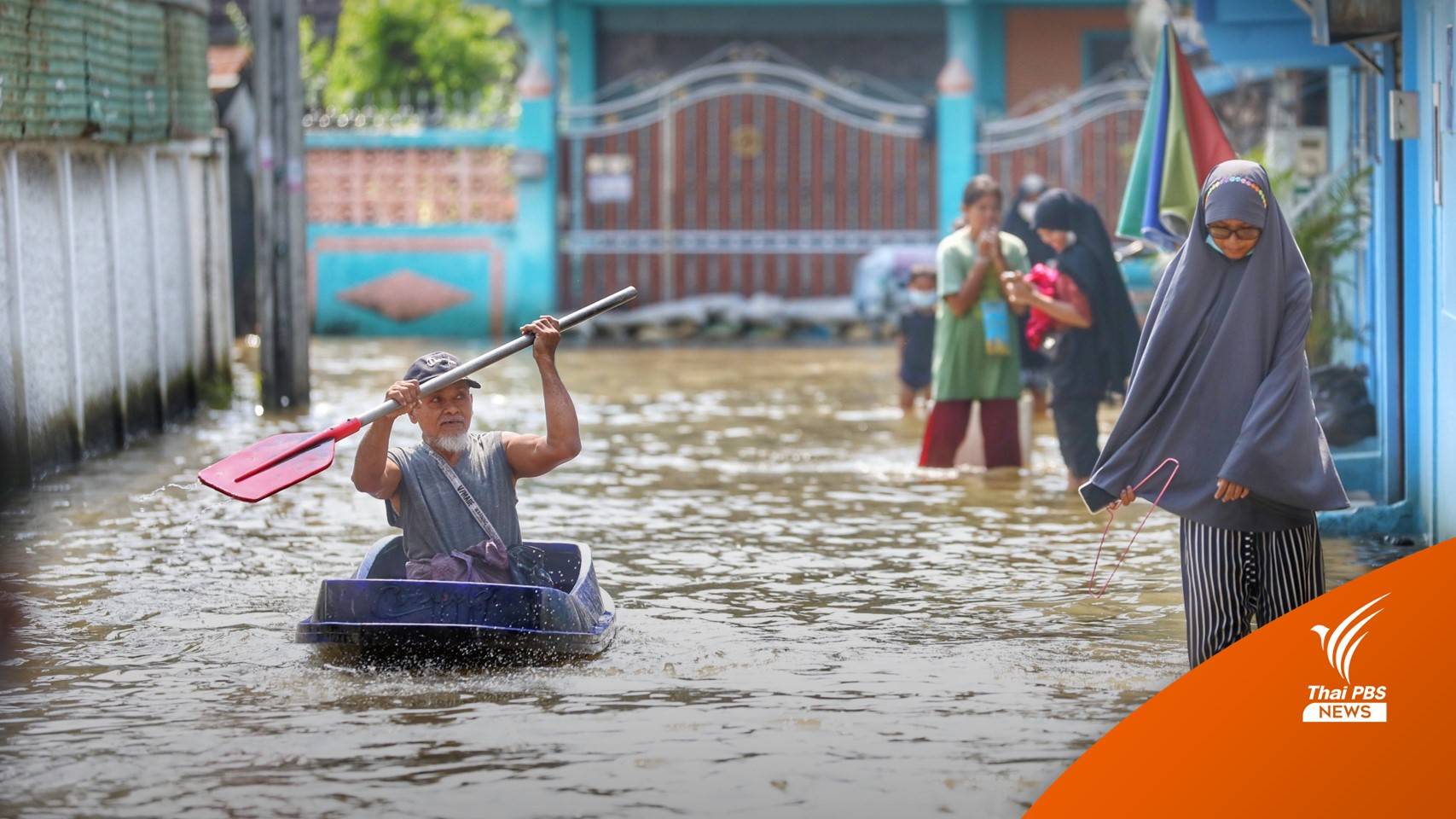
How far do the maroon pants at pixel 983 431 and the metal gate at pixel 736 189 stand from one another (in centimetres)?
1141

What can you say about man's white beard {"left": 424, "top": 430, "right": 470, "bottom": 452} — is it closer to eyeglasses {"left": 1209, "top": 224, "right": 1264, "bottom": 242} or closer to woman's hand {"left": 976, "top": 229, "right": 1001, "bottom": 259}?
eyeglasses {"left": 1209, "top": 224, "right": 1264, "bottom": 242}

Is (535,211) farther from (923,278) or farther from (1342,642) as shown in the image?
(1342,642)

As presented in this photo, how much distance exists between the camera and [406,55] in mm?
27266

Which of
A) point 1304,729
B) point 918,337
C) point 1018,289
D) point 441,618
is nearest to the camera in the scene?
point 1304,729

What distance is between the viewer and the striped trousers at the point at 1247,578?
6.47 meters

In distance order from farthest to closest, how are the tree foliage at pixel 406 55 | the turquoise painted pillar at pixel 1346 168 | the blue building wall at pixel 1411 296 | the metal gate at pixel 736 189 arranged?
the tree foliage at pixel 406 55 → the metal gate at pixel 736 189 → the turquoise painted pillar at pixel 1346 168 → the blue building wall at pixel 1411 296

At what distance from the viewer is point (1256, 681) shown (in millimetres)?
6199

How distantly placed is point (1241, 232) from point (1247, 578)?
3.39ft

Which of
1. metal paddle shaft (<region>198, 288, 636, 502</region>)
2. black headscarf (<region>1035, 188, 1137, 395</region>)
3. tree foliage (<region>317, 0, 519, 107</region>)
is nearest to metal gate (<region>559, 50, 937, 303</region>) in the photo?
tree foliage (<region>317, 0, 519, 107</region>)

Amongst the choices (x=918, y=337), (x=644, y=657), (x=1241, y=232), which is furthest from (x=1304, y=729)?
(x=918, y=337)

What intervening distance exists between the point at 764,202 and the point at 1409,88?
45.1 ft

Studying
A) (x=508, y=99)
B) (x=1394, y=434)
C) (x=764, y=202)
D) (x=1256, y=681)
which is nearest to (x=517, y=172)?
(x=764, y=202)

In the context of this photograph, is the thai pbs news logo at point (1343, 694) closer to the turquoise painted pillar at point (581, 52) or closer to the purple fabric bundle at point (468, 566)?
the purple fabric bundle at point (468, 566)

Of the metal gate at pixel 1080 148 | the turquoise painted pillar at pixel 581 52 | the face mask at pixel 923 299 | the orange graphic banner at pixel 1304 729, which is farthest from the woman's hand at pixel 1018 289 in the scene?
the turquoise painted pillar at pixel 581 52
